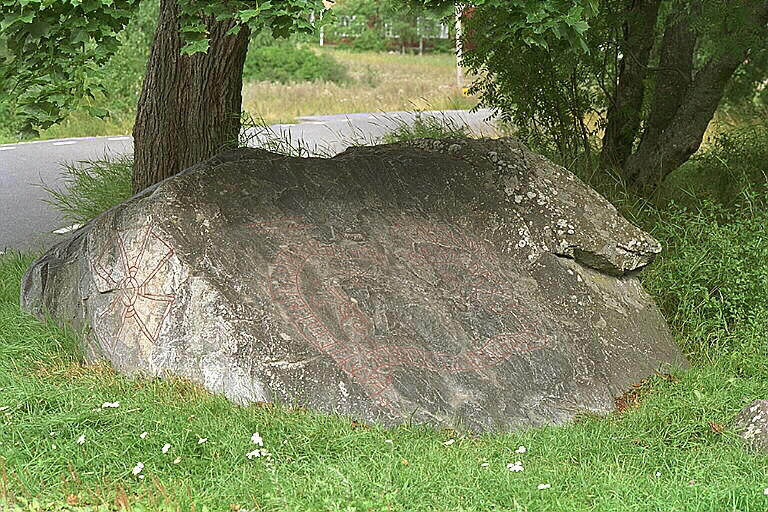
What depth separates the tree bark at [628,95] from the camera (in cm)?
775

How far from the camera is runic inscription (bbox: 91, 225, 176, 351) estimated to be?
4.65 metres

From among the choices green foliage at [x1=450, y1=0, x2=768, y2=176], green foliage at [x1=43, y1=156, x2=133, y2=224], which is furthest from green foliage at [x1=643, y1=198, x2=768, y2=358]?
green foliage at [x1=43, y1=156, x2=133, y2=224]

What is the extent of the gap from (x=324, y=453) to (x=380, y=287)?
1.21m

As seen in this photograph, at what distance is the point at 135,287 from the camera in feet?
15.5

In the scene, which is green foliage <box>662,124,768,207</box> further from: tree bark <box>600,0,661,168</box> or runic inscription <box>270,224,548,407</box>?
runic inscription <box>270,224,548,407</box>

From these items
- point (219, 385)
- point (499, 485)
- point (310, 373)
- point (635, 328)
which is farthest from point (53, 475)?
point (635, 328)

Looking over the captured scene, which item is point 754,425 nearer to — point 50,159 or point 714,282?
point 714,282

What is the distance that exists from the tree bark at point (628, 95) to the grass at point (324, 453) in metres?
3.42

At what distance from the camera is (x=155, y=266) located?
4.73 m

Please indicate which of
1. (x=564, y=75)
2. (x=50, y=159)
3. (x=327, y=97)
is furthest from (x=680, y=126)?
(x=327, y=97)

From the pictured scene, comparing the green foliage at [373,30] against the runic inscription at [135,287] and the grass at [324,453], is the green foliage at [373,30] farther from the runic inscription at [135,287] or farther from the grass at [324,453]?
the grass at [324,453]

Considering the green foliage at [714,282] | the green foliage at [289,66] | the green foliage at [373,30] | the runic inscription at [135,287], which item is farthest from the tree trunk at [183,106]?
the green foliage at [373,30]

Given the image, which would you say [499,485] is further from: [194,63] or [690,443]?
[194,63]

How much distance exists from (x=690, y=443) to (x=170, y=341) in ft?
8.35
